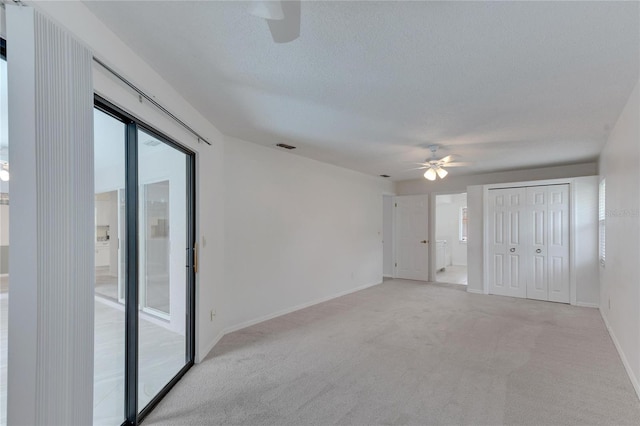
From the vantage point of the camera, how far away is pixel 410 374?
2.69m

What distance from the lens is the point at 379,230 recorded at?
6840 millimetres

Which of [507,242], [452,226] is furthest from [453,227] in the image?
[507,242]

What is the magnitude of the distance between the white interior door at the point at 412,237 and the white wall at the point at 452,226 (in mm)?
2755

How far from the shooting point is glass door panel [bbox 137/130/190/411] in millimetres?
2777

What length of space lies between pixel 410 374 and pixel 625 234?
2.35 meters

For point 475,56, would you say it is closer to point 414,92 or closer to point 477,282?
point 414,92

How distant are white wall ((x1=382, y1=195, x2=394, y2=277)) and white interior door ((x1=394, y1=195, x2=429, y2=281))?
0.14m

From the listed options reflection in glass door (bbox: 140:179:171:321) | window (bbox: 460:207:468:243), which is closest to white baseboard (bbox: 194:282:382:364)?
reflection in glass door (bbox: 140:179:171:321)

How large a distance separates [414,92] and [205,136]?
6.56 feet

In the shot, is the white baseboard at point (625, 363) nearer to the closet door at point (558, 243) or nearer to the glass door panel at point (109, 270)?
the closet door at point (558, 243)

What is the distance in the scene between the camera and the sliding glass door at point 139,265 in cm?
205

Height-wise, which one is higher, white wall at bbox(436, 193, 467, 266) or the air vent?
the air vent

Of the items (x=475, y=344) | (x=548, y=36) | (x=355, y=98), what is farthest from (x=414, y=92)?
(x=475, y=344)

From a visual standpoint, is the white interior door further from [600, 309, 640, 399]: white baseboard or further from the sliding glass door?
the sliding glass door
